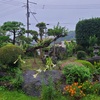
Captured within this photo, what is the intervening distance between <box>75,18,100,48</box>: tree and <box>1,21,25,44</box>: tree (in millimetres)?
7630

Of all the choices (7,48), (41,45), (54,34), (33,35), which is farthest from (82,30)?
(7,48)

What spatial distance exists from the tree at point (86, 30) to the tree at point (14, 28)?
7.63 m

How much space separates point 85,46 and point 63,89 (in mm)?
14519

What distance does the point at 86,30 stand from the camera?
73.8 ft

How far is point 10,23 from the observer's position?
15.5 metres

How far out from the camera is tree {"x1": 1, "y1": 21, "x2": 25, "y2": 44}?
606 inches

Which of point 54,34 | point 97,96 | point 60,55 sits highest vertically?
point 54,34

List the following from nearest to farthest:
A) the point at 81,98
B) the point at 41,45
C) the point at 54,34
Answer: the point at 81,98
the point at 41,45
the point at 54,34

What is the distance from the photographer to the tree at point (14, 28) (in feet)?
50.5

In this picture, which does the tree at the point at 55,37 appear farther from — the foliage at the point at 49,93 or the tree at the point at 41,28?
the foliage at the point at 49,93

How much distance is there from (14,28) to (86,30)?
8.94 meters

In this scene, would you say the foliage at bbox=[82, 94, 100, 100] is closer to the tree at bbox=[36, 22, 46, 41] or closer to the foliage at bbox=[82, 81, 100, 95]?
the foliage at bbox=[82, 81, 100, 95]

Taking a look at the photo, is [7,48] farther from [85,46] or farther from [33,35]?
[85,46]

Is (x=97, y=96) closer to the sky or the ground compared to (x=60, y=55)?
closer to the ground
